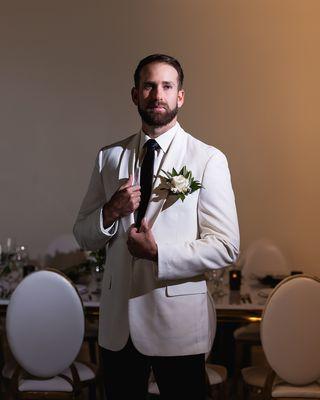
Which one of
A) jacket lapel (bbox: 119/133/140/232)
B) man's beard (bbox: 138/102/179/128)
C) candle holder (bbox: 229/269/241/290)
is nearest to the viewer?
man's beard (bbox: 138/102/179/128)

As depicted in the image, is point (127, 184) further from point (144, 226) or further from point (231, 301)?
point (231, 301)

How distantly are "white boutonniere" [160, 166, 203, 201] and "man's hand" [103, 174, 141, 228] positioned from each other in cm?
9

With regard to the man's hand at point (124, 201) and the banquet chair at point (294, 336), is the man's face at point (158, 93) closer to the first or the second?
the man's hand at point (124, 201)

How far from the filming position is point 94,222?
6.63 feet

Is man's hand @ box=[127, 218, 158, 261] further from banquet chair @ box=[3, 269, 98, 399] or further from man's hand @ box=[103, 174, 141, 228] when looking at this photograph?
banquet chair @ box=[3, 269, 98, 399]

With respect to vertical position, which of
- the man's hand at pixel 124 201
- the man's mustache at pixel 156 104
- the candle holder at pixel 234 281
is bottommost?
the candle holder at pixel 234 281

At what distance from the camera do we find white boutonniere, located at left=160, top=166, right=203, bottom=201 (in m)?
1.90

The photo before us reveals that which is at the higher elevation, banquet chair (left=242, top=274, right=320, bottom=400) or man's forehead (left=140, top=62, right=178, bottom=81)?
man's forehead (left=140, top=62, right=178, bottom=81)

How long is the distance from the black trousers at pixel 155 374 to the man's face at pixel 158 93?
66cm

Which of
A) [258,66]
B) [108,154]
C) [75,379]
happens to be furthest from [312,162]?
[108,154]

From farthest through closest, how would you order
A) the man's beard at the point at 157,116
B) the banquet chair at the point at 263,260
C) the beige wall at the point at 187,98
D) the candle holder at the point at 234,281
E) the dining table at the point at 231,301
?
the beige wall at the point at 187,98 < the banquet chair at the point at 263,260 < the candle holder at the point at 234,281 < the dining table at the point at 231,301 < the man's beard at the point at 157,116

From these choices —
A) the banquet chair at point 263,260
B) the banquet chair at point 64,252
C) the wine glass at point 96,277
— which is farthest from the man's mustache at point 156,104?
the banquet chair at point 64,252

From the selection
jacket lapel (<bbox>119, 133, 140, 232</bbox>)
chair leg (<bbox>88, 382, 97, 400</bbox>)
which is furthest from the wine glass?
jacket lapel (<bbox>119, 133, 140, 232</bbox>)

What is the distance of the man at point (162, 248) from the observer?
190 centimetres
